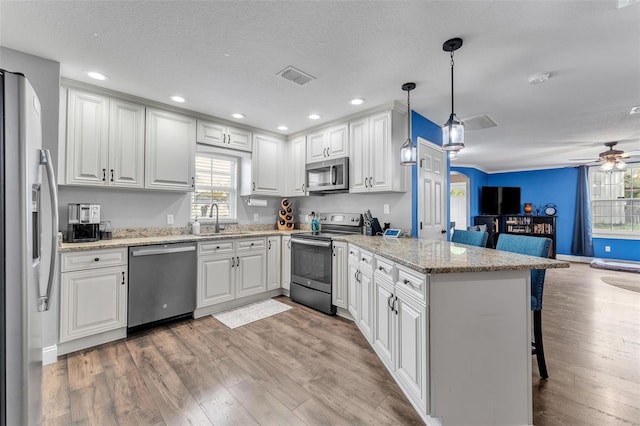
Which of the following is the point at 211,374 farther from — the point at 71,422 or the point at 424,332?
the point at 424,332

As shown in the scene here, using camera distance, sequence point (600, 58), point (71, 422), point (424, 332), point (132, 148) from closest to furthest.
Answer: point (424, 332)
point (71, 422)
point (600, 58)
point (132, 148)

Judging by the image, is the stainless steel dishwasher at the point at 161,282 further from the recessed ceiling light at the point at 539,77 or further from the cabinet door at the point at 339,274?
the recessed ceiling light at the point at 539,77

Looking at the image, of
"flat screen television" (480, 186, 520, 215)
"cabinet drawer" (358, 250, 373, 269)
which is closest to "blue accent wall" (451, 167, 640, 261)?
"flat screen television" (480, 186, 520, 215)

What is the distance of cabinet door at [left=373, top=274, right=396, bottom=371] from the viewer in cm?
193

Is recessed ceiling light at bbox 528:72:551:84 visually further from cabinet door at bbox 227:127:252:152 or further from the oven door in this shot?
cabinet door at bbox 227:127:252:152

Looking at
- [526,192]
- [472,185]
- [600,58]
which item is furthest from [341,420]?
[526,192]

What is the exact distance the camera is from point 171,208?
352 cm

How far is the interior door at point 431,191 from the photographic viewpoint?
11.4 ft

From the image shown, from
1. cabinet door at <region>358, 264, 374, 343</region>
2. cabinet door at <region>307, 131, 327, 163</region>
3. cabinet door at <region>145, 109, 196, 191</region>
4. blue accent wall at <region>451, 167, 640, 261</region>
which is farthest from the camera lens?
blue accent wall at <region>451, 167, 640, 261</region>

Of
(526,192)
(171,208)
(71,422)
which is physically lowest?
(71,422)

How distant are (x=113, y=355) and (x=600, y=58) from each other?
4.64 metres

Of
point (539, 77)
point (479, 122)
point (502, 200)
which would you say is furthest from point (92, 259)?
point (502, 200)

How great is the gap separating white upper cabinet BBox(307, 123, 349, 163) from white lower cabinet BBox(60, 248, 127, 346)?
2533 mm

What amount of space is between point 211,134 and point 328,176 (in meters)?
1.61
